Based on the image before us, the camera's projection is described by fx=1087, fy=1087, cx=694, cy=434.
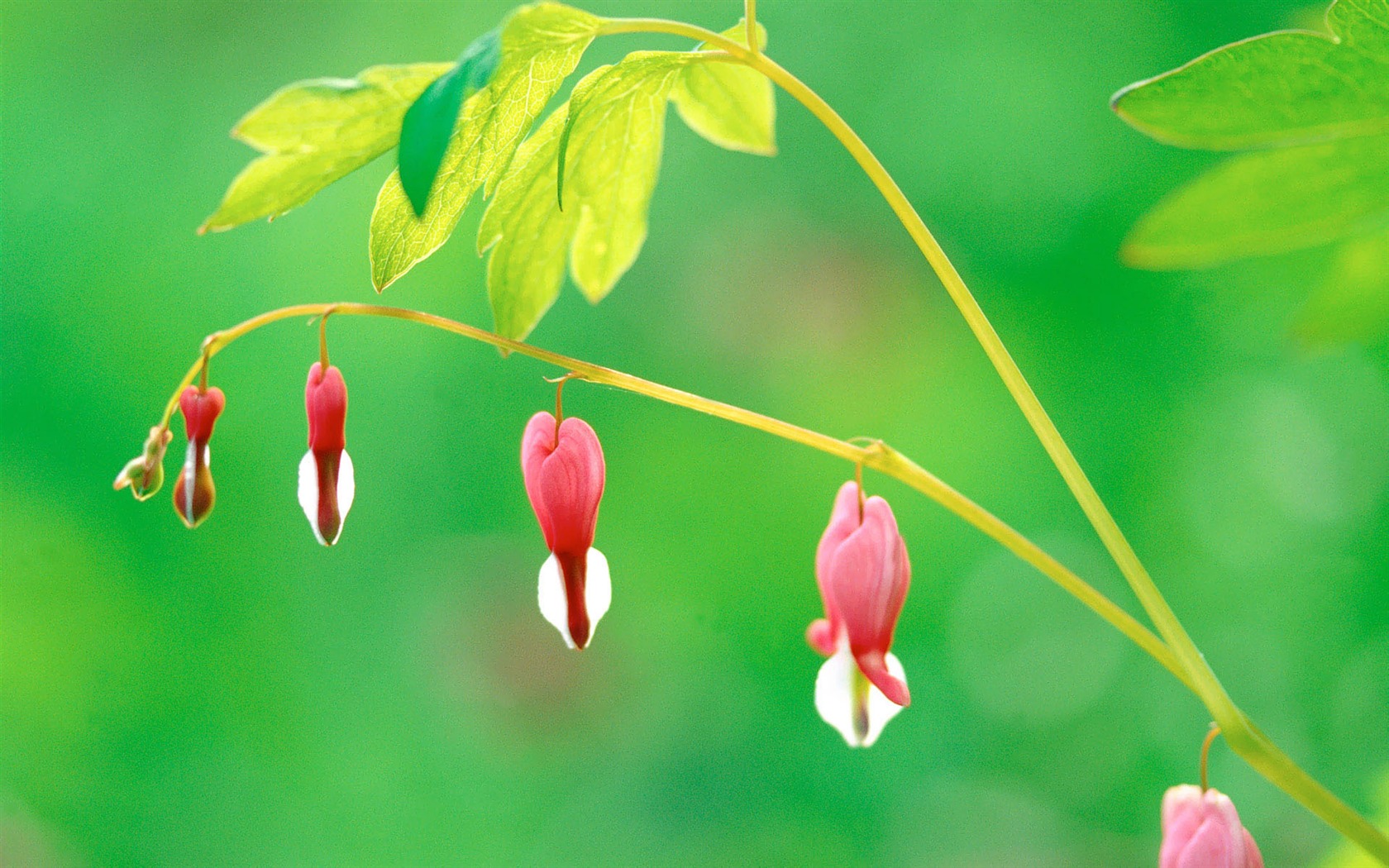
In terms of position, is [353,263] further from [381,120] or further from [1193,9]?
[381,120]

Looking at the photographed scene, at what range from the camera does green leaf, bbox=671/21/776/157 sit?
0.63 meters

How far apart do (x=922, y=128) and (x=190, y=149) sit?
2.03 metres

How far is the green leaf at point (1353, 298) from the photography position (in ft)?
1.68

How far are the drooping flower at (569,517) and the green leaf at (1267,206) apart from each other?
264 mm

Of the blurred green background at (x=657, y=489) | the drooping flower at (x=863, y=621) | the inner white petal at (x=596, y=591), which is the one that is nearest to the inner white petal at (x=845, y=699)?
the drooping flower at (x=863, y=621)

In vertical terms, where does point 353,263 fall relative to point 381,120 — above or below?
below

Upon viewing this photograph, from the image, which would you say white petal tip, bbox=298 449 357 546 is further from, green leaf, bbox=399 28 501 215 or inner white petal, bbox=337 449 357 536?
green leaf, bbox=399 28 501 215

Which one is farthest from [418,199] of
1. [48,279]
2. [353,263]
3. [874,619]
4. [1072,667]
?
[48,279]

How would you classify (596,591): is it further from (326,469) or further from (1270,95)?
(1270,95)

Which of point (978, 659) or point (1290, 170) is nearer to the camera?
point (1290, 170)

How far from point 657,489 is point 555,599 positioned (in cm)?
241

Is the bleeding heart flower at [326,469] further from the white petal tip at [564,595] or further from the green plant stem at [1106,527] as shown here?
the green plant stem at [1106,527]

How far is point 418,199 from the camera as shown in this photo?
0.35 metres

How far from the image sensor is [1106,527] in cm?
48
